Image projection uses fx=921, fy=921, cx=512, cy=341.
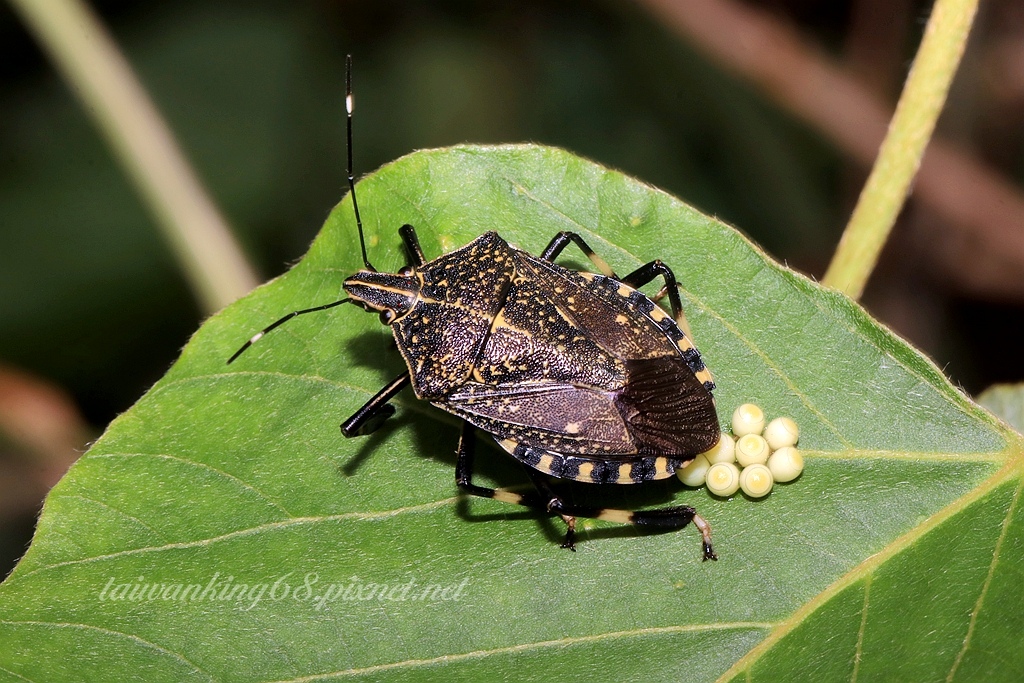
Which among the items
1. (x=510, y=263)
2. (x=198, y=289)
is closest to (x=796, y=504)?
(x=510, y=263)

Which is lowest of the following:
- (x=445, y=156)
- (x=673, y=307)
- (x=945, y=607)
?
(x=945, y=607)

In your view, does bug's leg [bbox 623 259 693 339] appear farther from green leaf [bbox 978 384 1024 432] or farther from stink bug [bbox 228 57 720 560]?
green leaf [bbox 978 384 1024 432]

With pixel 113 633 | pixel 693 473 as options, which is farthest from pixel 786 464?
pixel 113 633

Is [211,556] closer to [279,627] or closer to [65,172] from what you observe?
[279,627]

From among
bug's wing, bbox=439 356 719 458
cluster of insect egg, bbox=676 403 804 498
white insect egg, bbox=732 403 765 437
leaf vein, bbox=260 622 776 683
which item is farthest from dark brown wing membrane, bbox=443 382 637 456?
leaf vein, bbox=260 622 776 683

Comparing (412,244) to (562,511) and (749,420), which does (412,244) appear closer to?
(562,511)

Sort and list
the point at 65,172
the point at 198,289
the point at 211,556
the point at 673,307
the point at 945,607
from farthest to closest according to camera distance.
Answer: the point at 65,172 < the point at 198,289 < the point at 673,307 < the point at 211,556 < the point at 945,607
